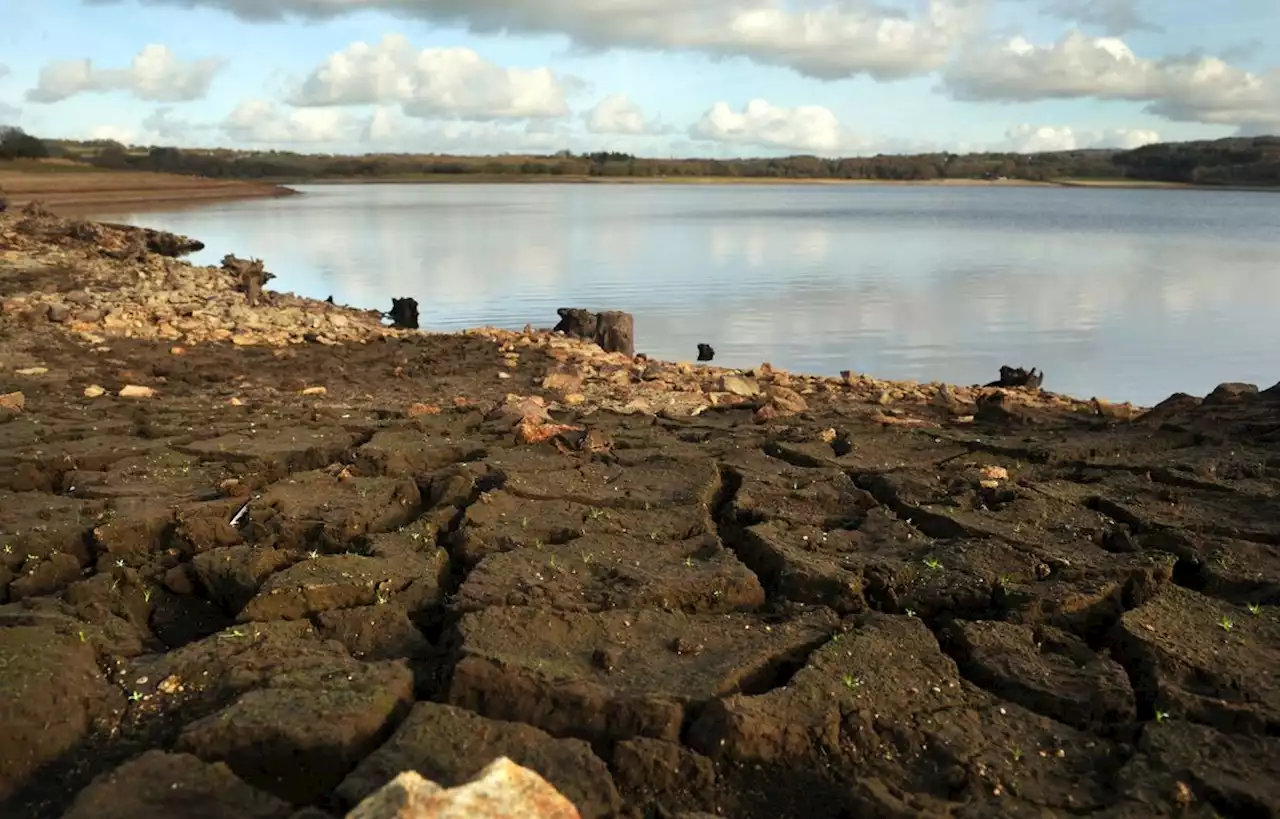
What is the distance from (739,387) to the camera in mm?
8625

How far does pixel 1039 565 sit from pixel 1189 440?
122 inches

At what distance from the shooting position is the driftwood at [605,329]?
39.1 ft

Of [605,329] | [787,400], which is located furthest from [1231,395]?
[605,329]

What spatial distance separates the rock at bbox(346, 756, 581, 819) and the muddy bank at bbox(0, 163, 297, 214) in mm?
43076

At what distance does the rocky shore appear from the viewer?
271cm

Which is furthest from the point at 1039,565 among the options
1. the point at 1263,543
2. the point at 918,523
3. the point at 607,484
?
the point at 607,484

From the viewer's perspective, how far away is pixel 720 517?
4.93 metres

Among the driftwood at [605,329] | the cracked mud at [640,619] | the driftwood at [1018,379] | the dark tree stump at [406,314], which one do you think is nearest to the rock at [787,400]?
Answer: the cracked mud at [640,619]

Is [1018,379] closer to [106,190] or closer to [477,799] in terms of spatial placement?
[477,799]

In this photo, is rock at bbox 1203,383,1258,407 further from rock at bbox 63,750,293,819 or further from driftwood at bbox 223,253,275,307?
driftwood at bbox 223,253,275,307

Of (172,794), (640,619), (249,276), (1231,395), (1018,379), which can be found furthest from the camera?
(249,276)

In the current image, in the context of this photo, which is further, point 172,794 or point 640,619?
point 640,619

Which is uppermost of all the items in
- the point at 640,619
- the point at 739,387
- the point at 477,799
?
the point at 477,799

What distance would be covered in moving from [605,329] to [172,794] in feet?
31.7
